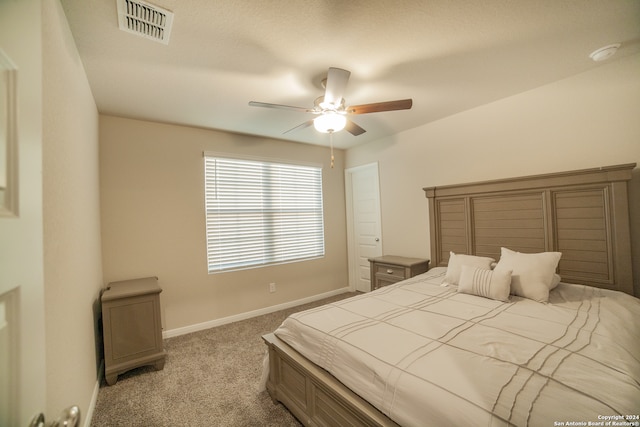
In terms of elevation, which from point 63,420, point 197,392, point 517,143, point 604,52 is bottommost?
point 197,392

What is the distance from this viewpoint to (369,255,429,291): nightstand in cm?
321

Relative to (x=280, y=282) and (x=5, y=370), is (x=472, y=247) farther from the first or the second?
(x=5, y=370)

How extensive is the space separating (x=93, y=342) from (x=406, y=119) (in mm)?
3815

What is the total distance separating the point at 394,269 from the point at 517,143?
1923mm

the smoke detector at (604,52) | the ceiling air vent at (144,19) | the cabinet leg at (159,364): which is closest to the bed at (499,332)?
the smoke detector at (604,52)

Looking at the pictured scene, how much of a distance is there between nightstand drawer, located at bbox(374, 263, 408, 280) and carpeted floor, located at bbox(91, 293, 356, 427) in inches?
69.0

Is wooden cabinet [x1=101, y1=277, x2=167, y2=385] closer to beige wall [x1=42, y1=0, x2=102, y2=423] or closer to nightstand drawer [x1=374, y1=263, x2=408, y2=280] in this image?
beige wall [x1=42, y1=0, x2=102, y2=423]

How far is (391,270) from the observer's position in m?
3.39

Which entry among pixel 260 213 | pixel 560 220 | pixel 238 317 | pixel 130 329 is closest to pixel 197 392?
pixel 130 329

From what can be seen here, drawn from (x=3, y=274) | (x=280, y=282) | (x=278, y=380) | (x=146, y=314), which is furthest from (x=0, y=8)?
(x=280, y=282)

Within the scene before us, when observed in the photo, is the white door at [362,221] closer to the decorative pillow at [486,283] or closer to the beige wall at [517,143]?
the beige wall at [517,143]

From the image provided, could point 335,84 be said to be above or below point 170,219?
above

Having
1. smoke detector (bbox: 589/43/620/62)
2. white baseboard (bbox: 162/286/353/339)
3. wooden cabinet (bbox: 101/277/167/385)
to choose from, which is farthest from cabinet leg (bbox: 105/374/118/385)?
smoke detector (bbox: 589/43/620/62)

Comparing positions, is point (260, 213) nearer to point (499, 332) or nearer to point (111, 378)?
point (111, 378)
